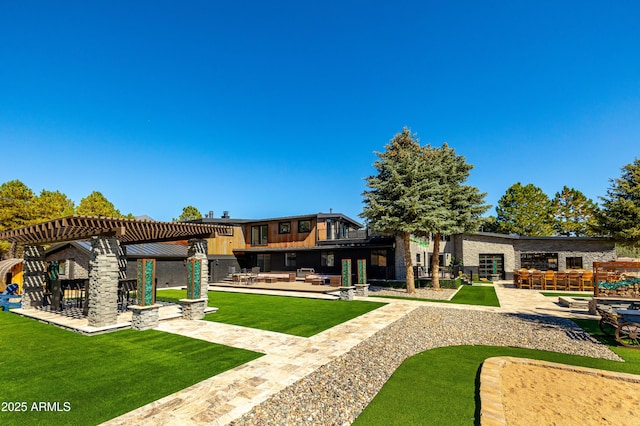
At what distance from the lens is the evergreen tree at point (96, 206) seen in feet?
148

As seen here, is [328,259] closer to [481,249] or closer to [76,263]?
[481,249]

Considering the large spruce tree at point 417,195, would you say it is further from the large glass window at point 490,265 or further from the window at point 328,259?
the window at point 328,259

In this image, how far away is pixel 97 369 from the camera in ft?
22.1

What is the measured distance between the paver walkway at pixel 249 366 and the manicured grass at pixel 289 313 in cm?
62

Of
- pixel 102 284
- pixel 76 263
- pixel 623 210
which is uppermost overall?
pixel 623 210

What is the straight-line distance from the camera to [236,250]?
1228 inches

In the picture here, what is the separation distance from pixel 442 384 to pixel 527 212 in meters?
51.1

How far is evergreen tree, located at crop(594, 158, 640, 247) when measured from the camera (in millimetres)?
20422

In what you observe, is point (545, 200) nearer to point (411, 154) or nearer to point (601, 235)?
point (601, 235)

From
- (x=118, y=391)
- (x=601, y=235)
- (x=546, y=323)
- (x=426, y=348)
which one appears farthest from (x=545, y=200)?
(x=118, y=391)

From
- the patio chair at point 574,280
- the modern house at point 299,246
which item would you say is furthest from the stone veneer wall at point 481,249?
the modern house at point 299,246

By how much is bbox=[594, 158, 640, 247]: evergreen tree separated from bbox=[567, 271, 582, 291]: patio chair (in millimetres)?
3841

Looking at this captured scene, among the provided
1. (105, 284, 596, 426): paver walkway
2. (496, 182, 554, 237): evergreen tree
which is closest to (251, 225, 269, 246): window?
(105, 284, 596, 426): paver walkway

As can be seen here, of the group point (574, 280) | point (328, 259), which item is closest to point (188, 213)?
point (328, 259)
